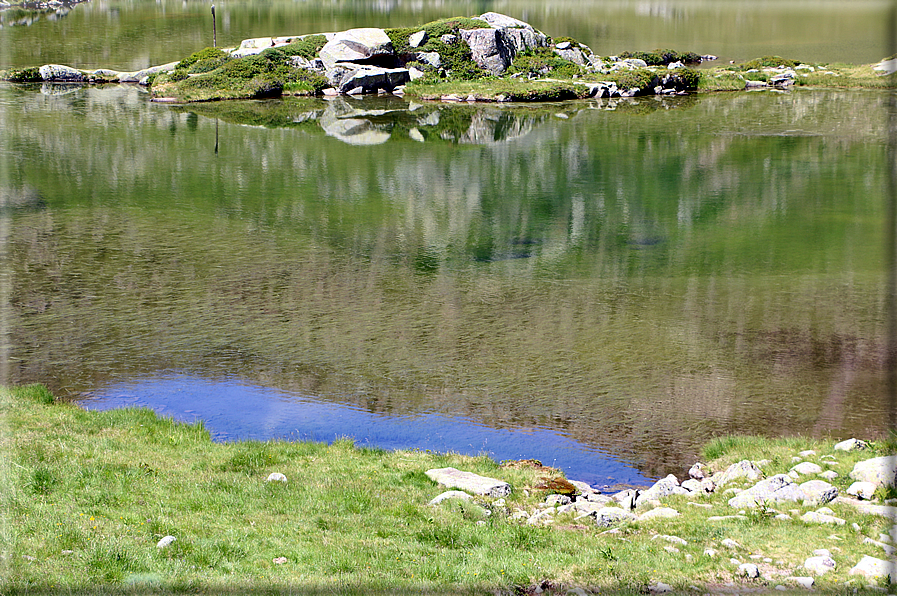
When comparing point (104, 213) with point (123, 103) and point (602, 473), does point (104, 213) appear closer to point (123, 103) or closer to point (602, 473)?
point (602, 473)

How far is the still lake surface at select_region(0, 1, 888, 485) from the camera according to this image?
20.8m

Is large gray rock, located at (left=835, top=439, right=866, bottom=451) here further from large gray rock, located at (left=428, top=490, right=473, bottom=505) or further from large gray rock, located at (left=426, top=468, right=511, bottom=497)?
large gray rock, located at (left=428, top=490, right=473, bottom=505)

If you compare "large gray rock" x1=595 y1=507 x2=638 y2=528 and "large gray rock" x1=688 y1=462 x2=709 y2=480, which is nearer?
"large gray rock" x1=595 y1=507 x2=638 y2=528

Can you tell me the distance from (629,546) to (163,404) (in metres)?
13.5

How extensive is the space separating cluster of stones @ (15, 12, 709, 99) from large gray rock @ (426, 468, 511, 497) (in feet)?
254

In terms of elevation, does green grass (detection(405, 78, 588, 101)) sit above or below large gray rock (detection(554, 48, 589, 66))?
below

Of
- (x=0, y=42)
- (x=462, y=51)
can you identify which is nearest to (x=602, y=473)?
(x=462, y=51)

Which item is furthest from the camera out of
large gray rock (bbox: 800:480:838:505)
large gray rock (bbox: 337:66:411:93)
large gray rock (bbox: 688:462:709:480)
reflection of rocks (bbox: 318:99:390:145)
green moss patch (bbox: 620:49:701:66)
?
green moss patch (bbox: 620:49:701:66)

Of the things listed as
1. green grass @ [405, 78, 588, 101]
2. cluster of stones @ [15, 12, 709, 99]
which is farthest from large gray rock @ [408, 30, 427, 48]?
green grass @ [405, 78, 588, 101]

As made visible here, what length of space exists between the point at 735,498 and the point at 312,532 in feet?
25.3

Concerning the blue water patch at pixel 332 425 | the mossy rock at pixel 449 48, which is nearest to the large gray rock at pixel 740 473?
the blue water patch at pixel 332 425

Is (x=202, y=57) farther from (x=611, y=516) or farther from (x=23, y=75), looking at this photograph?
(x=611, y=516)

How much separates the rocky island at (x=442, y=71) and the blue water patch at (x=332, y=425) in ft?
221

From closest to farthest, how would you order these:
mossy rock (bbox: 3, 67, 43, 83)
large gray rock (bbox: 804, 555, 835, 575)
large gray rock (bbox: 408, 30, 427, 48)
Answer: large gray rock (bbox: 804, 555, 835, 575)
mossy rock (bbox: 3, 67, 43, 83)
large gray rock (bbox: 408, 30, 427, 48)
